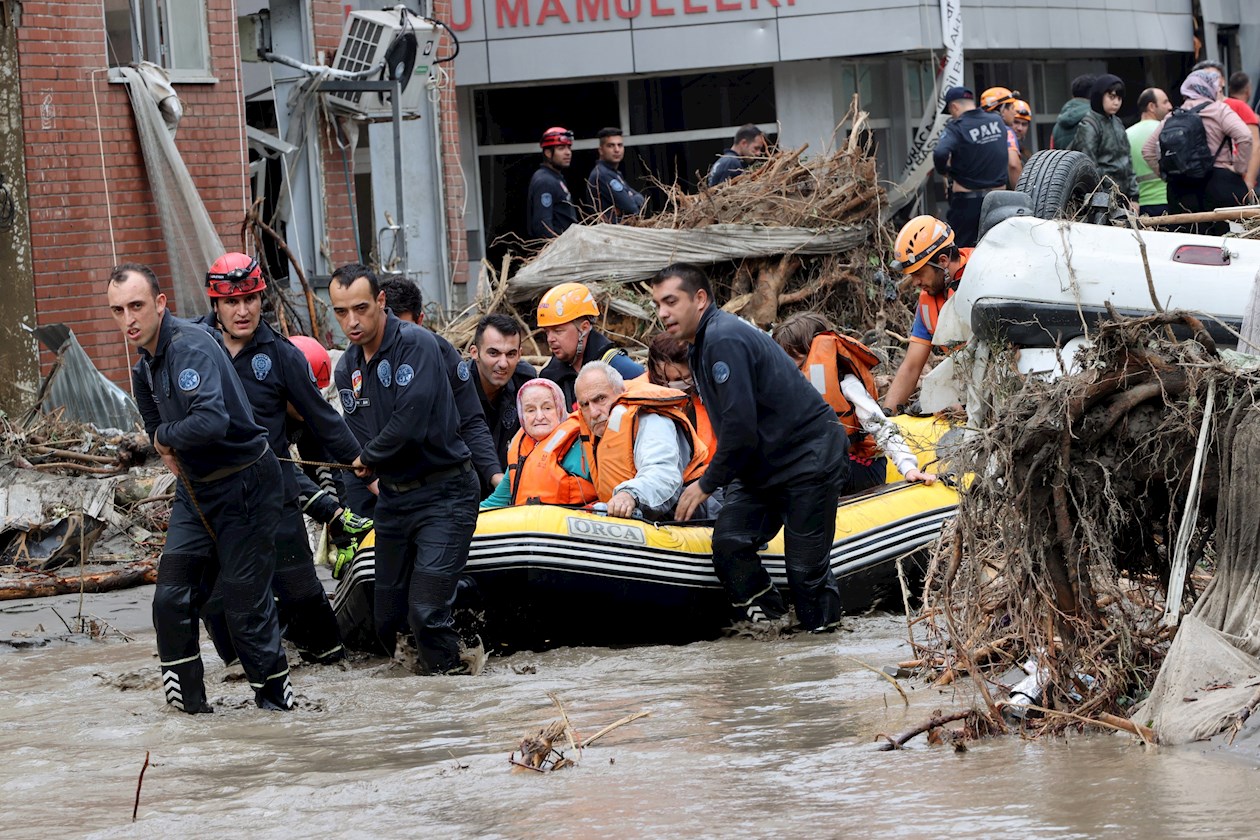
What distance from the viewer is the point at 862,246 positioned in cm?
1387

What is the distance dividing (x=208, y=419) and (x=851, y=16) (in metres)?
13.9

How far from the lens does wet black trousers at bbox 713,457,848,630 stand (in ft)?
26.6

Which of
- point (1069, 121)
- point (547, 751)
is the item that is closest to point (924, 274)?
point (547, 751)

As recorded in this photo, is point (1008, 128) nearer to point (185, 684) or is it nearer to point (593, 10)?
point (593, 10)

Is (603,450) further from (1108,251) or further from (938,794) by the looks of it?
(938,794)

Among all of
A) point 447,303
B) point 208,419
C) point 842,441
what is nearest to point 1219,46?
point 447,303

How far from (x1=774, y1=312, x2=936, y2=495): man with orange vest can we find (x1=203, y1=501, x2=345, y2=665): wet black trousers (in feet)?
8.06

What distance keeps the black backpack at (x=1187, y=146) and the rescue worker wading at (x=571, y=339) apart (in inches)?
242

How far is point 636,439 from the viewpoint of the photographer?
8398 mm

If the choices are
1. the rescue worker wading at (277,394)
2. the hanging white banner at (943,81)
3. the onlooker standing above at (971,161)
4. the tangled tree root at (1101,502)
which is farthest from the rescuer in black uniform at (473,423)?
the hanging white banner at (943,81)

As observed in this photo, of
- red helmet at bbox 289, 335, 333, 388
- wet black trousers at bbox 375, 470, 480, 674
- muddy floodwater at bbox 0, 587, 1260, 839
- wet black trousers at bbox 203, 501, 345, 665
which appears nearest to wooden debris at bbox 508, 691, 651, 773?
muddy floodwater at bbox 0, 587, 1260, 839

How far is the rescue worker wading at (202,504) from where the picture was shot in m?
6.70

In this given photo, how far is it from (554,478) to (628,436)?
1.69 ft

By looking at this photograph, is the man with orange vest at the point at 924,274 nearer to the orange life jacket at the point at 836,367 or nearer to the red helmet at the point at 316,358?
the orange life jacket at the point at 836,367
